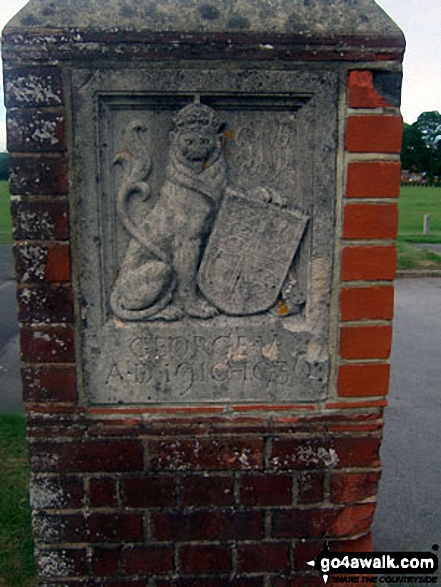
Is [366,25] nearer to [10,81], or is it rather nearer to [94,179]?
[94,179]

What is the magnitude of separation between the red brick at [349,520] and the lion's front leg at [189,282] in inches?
29.7

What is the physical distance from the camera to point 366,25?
157 centimetres

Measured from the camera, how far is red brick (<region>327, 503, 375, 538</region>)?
1806 millimetres

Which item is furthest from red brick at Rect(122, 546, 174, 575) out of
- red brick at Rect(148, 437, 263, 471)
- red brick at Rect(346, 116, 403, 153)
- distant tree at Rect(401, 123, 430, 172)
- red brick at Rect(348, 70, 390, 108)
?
distant tree at Rect(401, 123, 430, 172)

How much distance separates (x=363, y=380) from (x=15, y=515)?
2115mm

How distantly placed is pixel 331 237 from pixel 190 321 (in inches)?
18.9

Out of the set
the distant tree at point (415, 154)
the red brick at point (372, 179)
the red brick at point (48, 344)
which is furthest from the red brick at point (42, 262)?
the distant tree at point (415, 154)

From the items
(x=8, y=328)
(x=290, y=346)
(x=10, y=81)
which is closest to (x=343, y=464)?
(x=290, y=346)

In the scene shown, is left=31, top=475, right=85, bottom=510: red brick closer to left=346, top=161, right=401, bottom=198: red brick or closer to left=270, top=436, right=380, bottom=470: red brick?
left=270, top=436, right=380, bottom=470: red brick

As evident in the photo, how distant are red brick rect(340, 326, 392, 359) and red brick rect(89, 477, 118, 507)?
0.81 meters

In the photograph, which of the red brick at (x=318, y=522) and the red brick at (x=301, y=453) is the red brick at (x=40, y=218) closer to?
the red brick at (x=301, y=453)

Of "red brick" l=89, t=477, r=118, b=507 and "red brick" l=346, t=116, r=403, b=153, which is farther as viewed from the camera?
"red brick" l=89, t=477, r=118, b=507

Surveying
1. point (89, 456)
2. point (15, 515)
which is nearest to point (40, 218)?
point (89, 456)

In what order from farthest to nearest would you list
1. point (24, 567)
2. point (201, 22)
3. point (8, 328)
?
1. point (8, 328)
2. point (24, 567)
3. point (201, 22)
